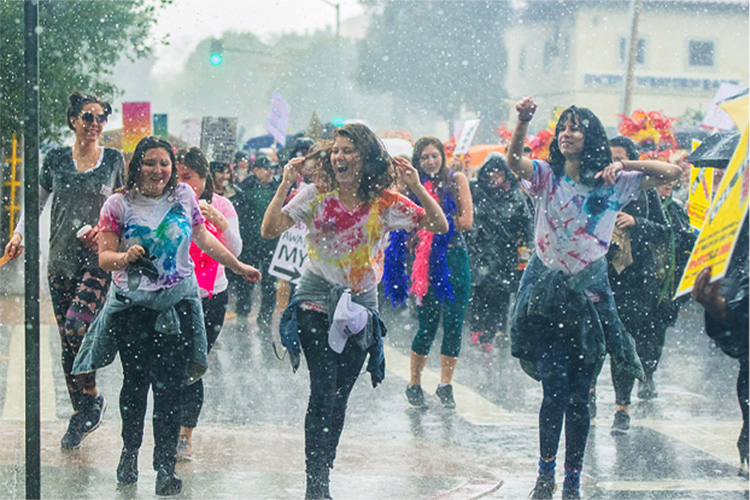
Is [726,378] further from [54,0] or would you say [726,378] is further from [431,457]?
[54,0]

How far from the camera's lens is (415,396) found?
7.10 metres

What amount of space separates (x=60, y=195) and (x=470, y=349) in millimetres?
5503

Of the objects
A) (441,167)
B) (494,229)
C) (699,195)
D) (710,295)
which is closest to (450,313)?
(441,167)

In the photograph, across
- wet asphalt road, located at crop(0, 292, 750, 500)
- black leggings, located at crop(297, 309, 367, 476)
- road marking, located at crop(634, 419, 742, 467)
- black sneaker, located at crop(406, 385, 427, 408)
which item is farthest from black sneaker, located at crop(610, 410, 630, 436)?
black leggings, located at crop(297, 309, 367, 476)

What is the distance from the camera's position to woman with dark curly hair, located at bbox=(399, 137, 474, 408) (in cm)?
710

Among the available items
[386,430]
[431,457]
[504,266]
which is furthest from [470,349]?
[431,457]

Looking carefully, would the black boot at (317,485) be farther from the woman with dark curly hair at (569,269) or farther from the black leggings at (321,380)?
the woman with dark curly hair at (569,269)

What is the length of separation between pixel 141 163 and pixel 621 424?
362 cm

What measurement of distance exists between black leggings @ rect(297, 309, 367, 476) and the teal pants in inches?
96.2

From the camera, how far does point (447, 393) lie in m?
7.16

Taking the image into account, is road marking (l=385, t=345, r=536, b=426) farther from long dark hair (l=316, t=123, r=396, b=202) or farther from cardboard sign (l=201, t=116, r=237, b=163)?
cardboard sign (l=201, t=116, r=237, b=163)

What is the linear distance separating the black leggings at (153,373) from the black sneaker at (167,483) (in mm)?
33

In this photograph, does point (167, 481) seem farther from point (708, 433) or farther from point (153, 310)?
point (708, 433)

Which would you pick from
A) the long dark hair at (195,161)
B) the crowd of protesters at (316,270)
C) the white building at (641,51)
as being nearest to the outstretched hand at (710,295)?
the crowd of protesters at (316,270)
